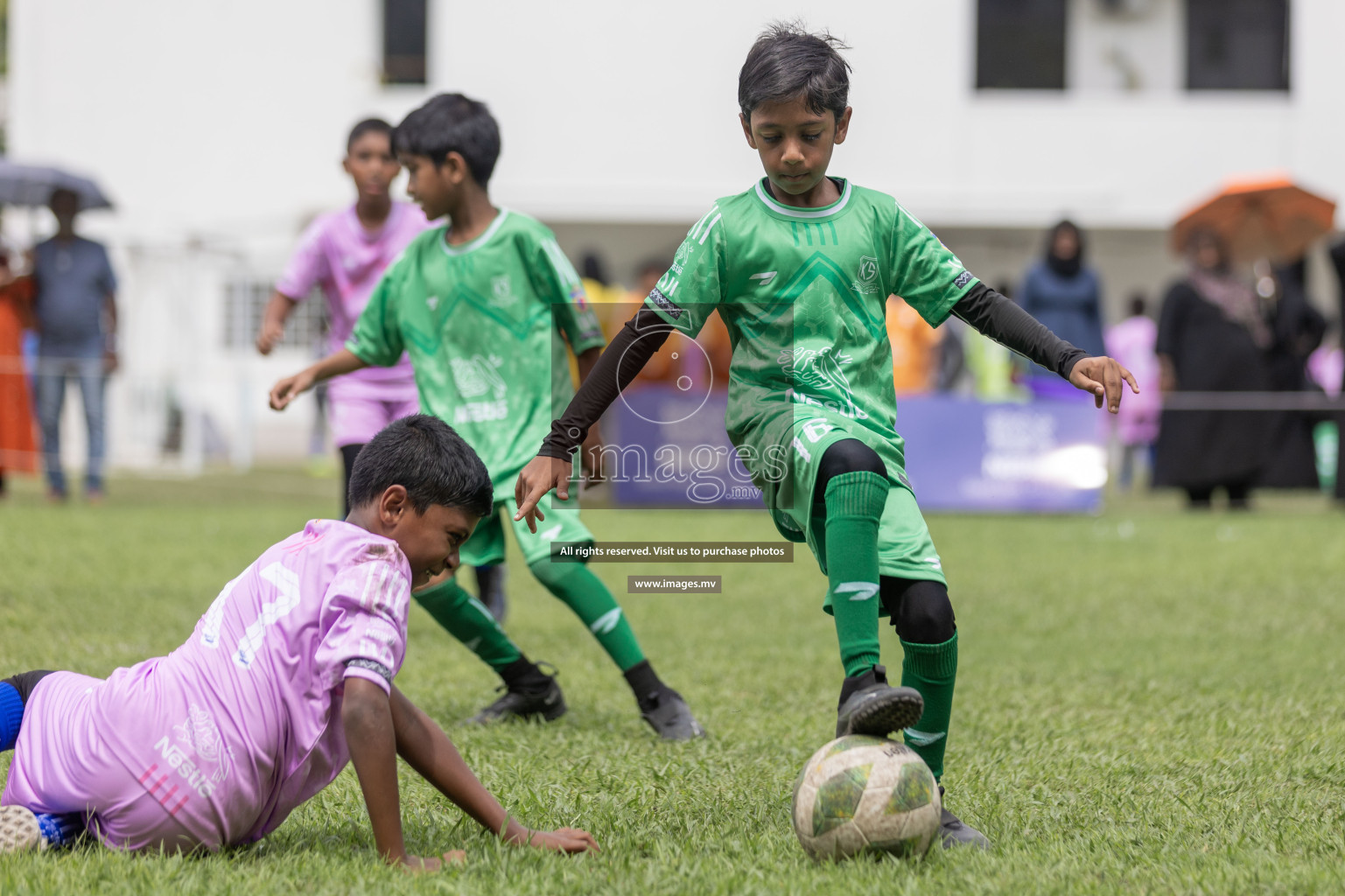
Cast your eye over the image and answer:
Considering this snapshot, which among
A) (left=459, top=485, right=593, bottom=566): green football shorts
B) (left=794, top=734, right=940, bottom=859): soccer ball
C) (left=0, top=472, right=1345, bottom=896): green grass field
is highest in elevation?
(left=459, top=485, right=593, bottom=566): green football shorts

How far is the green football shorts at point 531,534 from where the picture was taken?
183 inches

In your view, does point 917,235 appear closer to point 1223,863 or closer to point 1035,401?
point 1223,863

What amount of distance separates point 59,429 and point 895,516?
35.2 feet

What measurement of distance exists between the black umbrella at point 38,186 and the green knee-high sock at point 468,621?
37.4 feet

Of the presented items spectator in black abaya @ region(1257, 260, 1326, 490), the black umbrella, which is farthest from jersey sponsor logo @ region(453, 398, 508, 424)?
the black umbrella

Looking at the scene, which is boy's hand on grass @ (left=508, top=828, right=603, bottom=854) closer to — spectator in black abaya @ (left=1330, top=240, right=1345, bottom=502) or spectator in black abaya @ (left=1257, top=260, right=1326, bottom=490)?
spectator in black abaya @ (left=1330, top=240, right=1345, bottom=502)

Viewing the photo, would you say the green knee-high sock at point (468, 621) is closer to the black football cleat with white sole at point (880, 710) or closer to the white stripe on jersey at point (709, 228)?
the white stripe on jersey at point (709, 228)

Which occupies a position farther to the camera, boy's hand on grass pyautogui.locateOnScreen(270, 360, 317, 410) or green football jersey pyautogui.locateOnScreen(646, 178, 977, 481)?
boy's hand on grass pyautogui.locateOnScreen(270, 360, 317, 410)

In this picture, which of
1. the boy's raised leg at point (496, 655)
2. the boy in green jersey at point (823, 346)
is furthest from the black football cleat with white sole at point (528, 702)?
the boy in green jersey at point (823, 346)

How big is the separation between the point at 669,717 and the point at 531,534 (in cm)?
71

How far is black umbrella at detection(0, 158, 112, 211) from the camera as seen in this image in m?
14.7

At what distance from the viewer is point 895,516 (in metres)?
3.39

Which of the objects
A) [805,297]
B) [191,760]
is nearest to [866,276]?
[805,297]

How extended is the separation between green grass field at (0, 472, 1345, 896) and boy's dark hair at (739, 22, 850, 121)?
5.35ft
